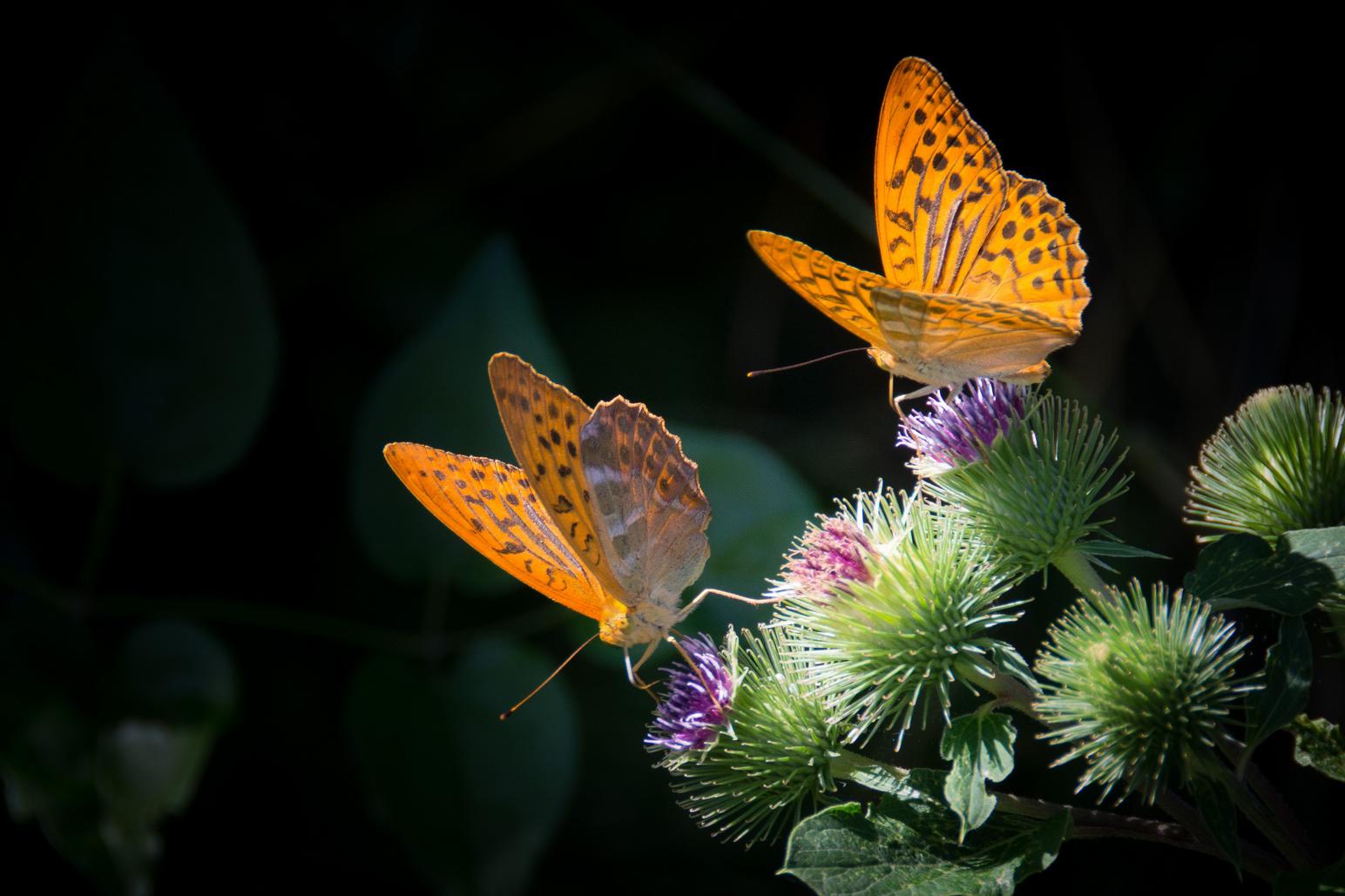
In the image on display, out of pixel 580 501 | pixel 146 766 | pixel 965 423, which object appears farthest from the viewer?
pixel 146 766

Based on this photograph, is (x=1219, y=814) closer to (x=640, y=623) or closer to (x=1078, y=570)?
(x=1078, y=570)

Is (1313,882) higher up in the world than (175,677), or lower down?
higher up

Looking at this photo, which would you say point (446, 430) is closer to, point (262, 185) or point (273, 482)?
point (273, 482)

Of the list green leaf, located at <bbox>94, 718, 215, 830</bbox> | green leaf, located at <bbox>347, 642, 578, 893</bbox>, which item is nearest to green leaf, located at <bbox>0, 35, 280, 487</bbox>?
green leaf, located at <bbox>94, 718, 215, 830</bbox>

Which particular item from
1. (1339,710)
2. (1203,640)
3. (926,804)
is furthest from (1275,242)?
(926,804)

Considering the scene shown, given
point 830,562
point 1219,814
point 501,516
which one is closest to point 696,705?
point 830,562

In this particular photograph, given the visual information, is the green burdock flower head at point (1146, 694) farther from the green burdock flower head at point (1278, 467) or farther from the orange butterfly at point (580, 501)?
the orange butterfly at point (580, 501)
